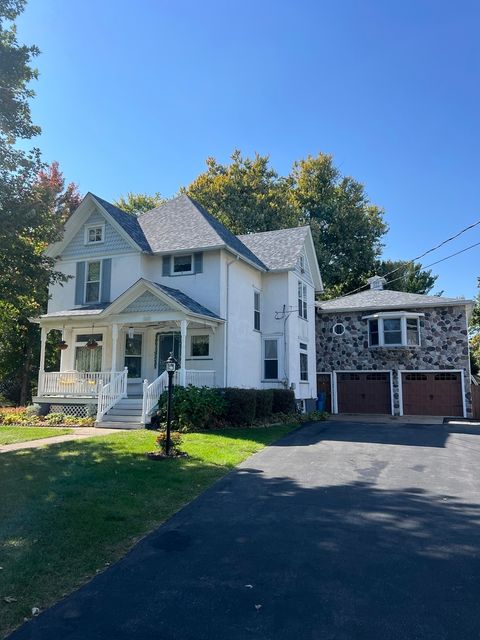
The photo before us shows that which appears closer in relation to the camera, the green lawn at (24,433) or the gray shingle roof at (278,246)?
the green lawn at (24,433)

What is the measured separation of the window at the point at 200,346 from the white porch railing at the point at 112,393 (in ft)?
9.11

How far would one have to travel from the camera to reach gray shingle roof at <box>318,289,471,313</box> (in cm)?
2228

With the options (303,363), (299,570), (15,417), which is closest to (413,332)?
(303,363)

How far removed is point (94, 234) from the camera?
1938 centimetres

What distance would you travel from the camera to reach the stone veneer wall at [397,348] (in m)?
22.1

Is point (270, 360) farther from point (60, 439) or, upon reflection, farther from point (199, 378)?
point (60, 439)

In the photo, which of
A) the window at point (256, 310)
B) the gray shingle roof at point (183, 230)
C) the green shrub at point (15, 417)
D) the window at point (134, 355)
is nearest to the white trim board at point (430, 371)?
the window at point (256, 310)

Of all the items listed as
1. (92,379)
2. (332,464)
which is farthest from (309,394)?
(332,464)

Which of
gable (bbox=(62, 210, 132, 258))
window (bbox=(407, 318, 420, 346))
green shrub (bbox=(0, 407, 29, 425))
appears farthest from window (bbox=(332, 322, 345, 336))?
green shrub (bbox=(0, 407, 29, 425))

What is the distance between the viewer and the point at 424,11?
11.6 m

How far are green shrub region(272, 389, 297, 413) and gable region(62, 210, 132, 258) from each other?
26.6 ft

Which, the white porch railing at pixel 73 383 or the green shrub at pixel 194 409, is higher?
the white porch railing at pixel 73 383

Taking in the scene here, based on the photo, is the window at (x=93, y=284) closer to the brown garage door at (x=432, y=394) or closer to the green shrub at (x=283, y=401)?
the green shrub at (x=283, y=401)

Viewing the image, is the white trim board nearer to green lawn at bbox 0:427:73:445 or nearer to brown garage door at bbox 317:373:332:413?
brown garage door at bbox 317:373:332:413
